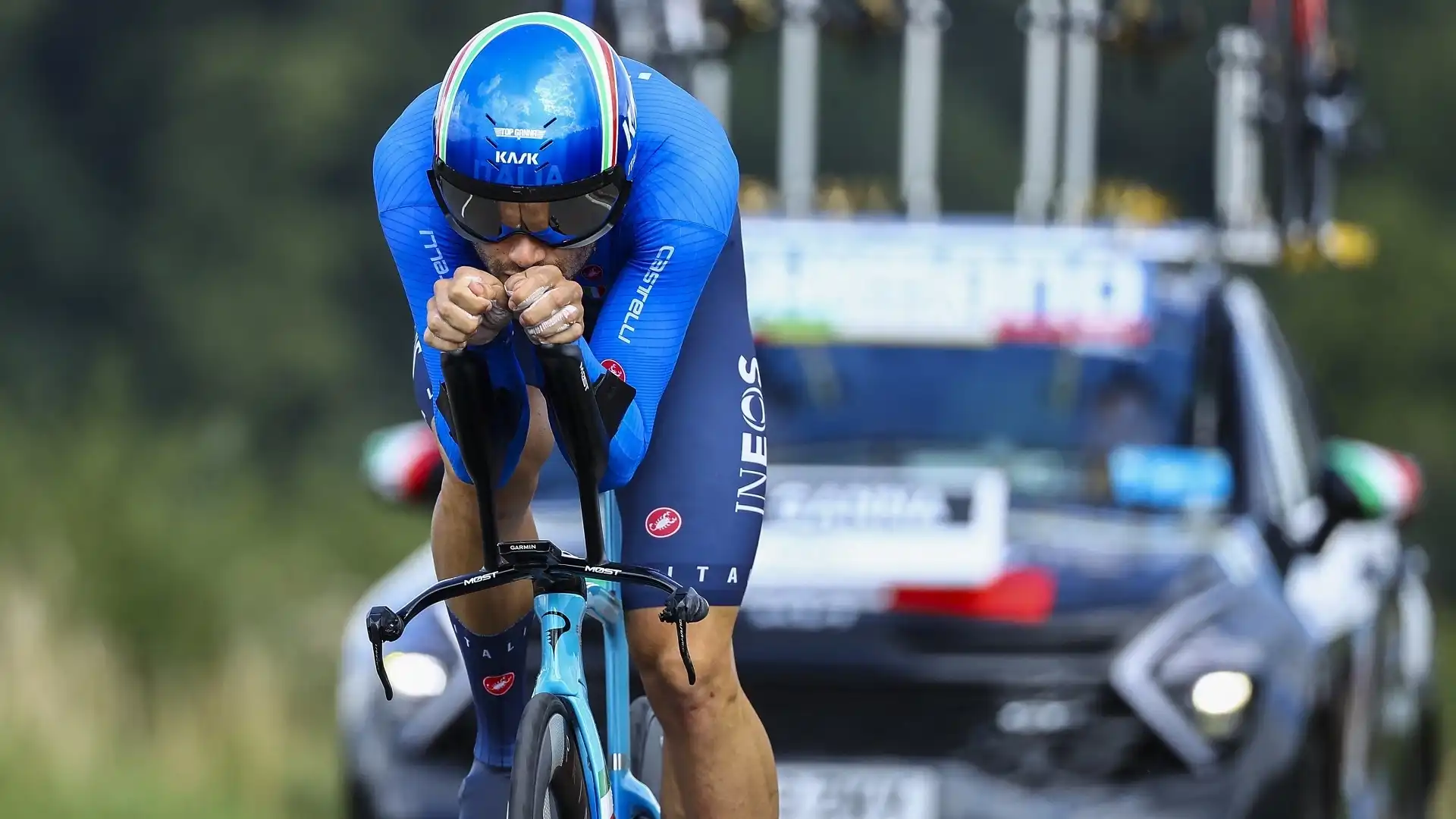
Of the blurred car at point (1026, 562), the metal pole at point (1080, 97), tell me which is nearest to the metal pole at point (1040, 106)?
the metal pole at point (1080, 97)

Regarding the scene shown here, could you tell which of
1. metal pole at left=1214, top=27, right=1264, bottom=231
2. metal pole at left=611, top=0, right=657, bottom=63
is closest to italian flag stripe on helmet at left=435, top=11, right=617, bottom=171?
metal pole at left=611, top=0, right=657, bottom=63

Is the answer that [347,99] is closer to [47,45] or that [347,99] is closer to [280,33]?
[280,33]

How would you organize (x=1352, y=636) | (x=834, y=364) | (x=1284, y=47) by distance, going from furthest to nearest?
(x=1284, y=47)
(x=834, y=364)
(x=1352, y=636)

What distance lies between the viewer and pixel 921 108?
9406mm

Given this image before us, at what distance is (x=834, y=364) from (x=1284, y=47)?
Result: 8.61ft

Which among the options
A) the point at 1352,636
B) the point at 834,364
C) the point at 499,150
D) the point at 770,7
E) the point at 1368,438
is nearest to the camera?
the point at 499,150

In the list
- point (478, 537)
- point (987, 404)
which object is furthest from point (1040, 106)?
point (478, 537)

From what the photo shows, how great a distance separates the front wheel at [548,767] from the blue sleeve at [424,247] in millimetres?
411

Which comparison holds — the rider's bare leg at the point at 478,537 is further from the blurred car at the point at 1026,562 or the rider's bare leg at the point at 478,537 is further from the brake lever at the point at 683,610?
the brake lever at the point at 683,610

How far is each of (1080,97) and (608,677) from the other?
212 inches

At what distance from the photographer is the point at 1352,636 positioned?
21.0 feet

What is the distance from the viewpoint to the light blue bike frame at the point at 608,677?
13.9 ft

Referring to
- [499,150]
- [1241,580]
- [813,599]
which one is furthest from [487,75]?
[1241,580]

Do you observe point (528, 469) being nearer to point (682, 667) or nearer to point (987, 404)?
point (682, 667)
